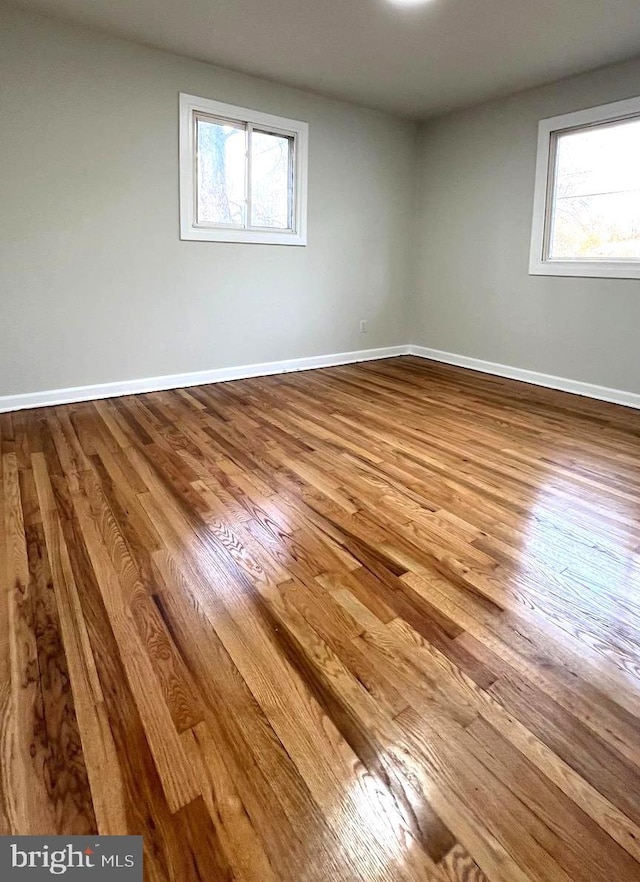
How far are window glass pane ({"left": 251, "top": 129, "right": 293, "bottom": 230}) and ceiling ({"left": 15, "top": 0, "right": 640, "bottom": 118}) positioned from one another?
474 mm

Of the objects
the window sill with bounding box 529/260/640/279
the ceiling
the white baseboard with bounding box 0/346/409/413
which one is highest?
the ceiling

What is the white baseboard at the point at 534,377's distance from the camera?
13.6 ft

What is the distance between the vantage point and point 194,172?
4086 millimetres

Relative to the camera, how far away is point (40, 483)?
2465mm

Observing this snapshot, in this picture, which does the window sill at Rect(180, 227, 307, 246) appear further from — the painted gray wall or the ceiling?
the painted gray wall

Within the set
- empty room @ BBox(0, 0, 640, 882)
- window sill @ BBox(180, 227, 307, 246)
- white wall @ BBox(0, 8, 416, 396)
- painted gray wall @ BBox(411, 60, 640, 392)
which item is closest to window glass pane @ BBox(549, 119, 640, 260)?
empty room @ BBox(0, 0, 640, 882)

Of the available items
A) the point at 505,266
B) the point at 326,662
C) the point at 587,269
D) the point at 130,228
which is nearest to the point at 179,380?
the point at 130,228

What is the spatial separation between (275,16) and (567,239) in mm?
2895

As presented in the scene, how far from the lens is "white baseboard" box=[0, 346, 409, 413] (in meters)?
3.72

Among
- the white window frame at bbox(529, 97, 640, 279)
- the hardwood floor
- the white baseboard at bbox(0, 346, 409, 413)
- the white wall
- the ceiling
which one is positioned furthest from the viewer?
the white window frame at bbox(529, 97, 640, 279)

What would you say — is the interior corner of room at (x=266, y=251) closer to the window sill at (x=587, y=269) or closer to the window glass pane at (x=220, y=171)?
the window sill at (x=587, y=269)

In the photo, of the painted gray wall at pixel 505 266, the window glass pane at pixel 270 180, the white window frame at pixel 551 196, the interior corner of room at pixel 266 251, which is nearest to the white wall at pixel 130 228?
the interior corner of room at pixel 266 251

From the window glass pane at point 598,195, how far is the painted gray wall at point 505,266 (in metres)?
0.22

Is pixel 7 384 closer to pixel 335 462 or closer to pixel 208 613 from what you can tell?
pixel 335 462
